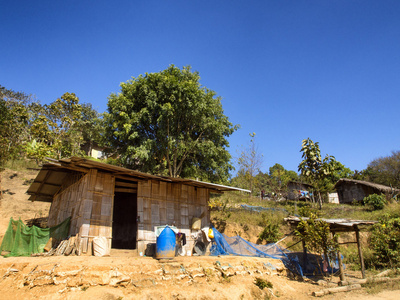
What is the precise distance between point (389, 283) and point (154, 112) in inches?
570

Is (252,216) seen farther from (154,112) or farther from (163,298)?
(163,298)

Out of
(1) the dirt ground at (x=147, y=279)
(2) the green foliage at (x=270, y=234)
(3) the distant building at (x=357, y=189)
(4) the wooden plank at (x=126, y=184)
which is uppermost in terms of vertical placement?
(3) the distant building at (x=357, y=189)

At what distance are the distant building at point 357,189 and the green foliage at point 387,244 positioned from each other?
49.3ft

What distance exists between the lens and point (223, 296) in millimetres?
8469

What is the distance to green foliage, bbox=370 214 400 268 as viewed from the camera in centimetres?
1280

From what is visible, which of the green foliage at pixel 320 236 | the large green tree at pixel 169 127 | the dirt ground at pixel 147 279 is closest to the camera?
the dirt ground at pixel 147 279

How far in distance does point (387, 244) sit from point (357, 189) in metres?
18.9

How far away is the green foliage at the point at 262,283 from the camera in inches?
385

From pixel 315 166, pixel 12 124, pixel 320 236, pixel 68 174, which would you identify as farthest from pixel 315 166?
pixel 12 124

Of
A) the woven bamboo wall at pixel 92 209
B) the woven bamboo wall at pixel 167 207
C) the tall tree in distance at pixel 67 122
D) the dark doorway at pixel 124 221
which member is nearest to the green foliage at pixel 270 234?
the woven bamboo wall at pixel 167 207

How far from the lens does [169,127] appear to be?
16.9m

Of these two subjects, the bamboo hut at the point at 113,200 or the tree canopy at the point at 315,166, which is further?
the tree canopy at the point at 315,166

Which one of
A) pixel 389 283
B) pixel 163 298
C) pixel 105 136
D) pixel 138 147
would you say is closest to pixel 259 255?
pixel 389 283

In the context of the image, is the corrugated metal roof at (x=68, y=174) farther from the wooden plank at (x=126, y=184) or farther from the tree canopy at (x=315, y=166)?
the tree canopy at (x=315, y=166)
